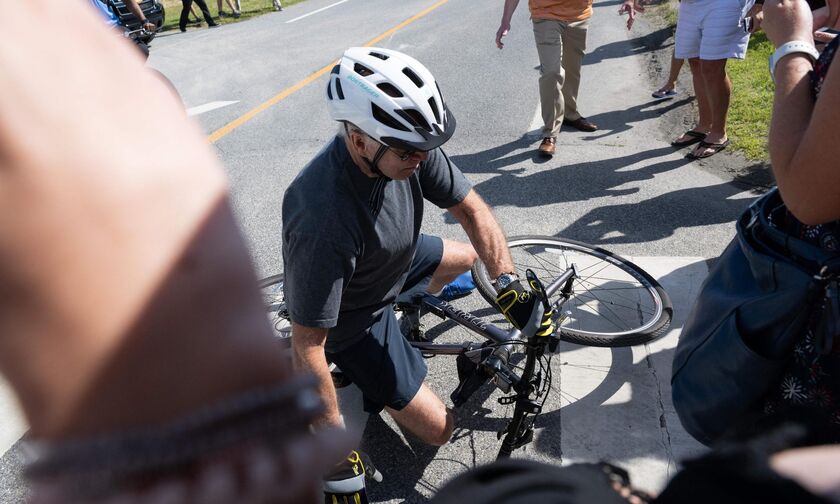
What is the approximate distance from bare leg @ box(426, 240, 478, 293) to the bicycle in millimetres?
114

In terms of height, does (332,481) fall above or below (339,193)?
below

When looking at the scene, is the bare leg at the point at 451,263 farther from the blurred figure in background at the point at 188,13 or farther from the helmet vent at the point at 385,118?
the blurred figure in background at the point at 188,13

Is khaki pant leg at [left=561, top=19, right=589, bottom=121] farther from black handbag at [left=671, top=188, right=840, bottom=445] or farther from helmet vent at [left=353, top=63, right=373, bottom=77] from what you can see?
black handbag at [left=671, top=188, right=840, bottom=445]

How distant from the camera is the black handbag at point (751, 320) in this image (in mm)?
1564

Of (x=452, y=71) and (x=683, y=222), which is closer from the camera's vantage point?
(x=683, y=222)

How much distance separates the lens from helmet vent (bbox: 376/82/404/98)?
8.50ft

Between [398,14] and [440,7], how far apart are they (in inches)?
45.4

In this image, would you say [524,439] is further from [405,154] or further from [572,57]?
[572,57]

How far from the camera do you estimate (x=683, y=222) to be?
15.3ft

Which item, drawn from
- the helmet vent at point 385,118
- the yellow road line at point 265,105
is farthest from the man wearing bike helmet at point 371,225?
the yellow road line at point 265,105

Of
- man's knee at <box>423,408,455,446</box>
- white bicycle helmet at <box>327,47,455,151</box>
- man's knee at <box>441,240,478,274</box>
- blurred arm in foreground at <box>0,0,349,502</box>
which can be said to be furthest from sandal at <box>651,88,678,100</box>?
blurred arm in foreground at <box>0,0,349,502</box>

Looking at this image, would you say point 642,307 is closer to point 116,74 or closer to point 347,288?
point 347,288

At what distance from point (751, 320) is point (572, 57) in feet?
17.1

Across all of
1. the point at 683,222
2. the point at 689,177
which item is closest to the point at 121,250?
the point at 683,222
